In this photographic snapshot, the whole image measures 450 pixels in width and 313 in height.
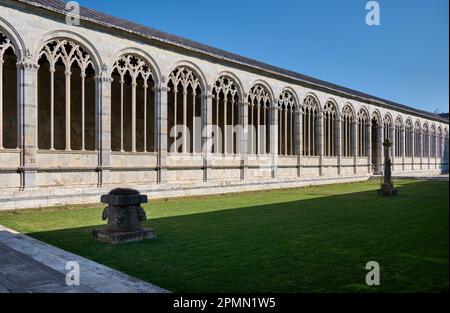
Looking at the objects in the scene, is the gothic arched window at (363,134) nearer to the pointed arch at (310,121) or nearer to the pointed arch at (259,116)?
the pointed arch at (310,121)

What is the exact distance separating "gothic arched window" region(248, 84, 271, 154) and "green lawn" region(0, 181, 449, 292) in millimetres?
9590

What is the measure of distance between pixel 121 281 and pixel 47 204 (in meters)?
8.65

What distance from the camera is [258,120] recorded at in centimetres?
1959

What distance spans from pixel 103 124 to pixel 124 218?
7.57 m

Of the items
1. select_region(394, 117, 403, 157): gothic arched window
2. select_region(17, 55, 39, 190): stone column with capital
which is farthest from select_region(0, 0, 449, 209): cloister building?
select_region(394, 117, 403, 157): gothic arched window

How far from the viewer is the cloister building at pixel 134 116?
39.3 ft

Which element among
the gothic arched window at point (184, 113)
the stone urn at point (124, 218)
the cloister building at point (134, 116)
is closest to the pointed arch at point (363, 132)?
the cloister building at point (134, 116)

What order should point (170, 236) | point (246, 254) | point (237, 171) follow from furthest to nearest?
point (237, 171), point (170, 236), point (246, 254)

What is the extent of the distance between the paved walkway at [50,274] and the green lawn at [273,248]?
313 mm

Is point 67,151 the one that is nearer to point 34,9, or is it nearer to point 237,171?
point 34,9

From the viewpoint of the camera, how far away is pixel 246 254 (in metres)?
5.73

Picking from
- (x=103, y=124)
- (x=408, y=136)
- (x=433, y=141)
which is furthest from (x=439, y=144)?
(x=103, y=124)

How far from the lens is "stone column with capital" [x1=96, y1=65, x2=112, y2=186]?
1365cm
